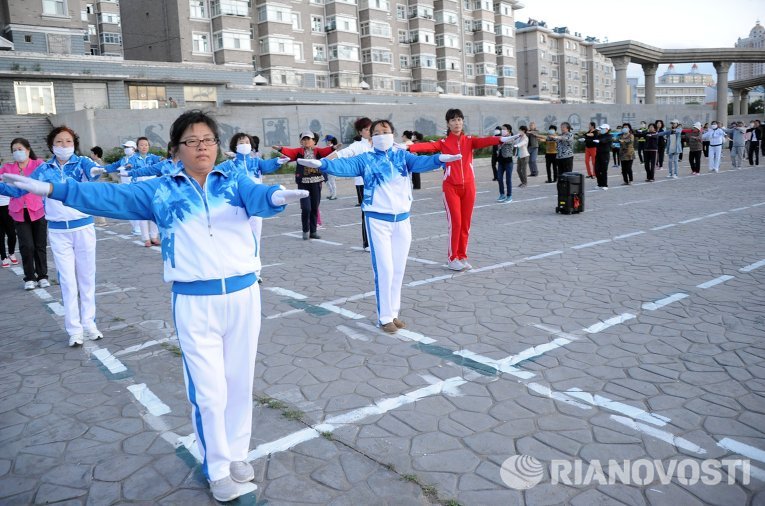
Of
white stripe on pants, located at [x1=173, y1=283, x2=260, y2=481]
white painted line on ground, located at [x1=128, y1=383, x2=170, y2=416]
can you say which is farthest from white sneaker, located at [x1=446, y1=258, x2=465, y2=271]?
white stripe on pants, located at [x1=173, y1=283, x2=260, y2=481]

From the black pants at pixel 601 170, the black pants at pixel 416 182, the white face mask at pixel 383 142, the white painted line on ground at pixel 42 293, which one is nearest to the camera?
the white face mask at pixel 383 142

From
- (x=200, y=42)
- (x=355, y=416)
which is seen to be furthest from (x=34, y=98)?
(x=355, y=416)

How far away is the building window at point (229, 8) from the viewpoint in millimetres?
51406

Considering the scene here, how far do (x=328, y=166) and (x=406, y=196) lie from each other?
97 centimetres

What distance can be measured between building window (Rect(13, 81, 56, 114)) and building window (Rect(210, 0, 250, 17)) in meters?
17.7

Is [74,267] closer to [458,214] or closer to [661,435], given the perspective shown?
[458,214]

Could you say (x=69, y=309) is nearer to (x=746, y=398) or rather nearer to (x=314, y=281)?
(x=314, y=281)

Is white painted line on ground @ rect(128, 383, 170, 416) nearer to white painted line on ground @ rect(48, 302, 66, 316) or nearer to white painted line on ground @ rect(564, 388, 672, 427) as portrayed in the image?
white painted line on ground @ rect(564, 388, 672, 427)

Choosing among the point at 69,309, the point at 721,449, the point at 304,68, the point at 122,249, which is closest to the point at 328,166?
the point at 69,309

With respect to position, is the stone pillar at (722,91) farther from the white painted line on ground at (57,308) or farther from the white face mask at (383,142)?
the white painted line on ground at (57,308)

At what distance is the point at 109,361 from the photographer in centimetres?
564

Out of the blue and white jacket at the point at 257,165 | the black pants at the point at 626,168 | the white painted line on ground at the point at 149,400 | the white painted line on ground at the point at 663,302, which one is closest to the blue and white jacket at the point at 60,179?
the blue and white jacket at the point at 257,165

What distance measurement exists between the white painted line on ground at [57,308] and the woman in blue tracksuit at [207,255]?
5041mm

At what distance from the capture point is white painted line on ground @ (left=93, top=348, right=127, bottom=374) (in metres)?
5.42
